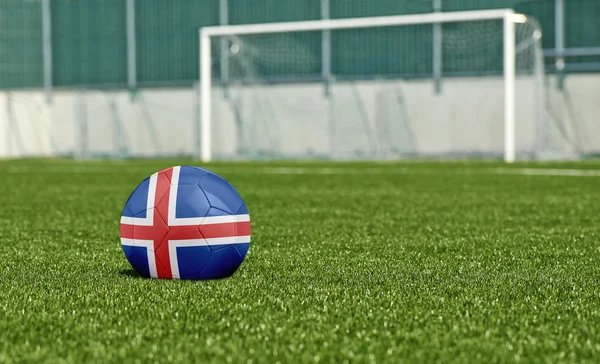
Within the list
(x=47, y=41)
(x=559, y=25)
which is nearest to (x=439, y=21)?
(x=559, y=25)

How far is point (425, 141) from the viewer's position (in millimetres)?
22719

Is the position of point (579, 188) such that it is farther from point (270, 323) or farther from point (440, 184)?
point (270, 323)

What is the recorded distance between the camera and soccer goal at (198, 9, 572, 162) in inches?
840

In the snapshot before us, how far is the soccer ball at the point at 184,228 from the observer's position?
11.5 feet

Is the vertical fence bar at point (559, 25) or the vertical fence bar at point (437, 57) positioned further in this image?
the vertical fence bar at point (437, 57)

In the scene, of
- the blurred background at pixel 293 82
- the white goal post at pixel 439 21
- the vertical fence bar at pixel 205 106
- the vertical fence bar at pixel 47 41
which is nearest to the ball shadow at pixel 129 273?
the white goal post at pixel 439 21

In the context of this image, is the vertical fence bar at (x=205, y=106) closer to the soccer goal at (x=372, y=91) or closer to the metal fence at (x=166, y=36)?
the soccer goal at (x=372, y=91)

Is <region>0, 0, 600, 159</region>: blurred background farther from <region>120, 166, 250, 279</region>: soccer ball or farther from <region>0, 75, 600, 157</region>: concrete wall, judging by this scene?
<region>120, 166, 250, 279</region>: soccer ball

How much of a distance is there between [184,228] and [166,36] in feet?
77.9

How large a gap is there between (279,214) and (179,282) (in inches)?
140

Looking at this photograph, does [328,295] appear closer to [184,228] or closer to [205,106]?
[184,228]

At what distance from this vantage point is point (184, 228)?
349 cm

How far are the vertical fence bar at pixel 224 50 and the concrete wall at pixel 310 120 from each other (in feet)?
1.16

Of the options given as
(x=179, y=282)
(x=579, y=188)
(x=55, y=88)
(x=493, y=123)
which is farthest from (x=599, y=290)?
(x=55, y=88)
